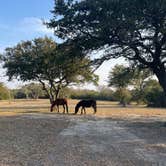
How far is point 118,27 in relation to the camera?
725 inches

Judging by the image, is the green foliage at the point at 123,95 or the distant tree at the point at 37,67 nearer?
the distant tree at the point at 37,67

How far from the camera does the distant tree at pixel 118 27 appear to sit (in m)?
18.3

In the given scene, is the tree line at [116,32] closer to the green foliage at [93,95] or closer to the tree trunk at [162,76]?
the tree trunk at [162,76]

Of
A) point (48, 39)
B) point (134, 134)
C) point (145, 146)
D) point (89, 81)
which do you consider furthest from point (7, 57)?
point (145, 146)

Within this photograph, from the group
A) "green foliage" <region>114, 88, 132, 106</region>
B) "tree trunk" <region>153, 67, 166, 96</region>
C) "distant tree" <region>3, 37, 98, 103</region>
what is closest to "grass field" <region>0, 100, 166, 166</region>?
"tree trunk" <region>153, 67, 166, 96</region>

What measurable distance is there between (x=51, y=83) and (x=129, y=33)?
26.0m

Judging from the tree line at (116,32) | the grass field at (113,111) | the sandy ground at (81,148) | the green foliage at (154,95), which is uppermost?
the tree line at (116,32)

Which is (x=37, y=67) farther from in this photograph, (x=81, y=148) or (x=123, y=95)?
(x=81, y=148)

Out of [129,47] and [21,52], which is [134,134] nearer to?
[129,47]

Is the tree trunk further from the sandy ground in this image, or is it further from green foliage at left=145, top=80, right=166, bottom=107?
green foliage at left=145, top=80, right=166, bottom=107

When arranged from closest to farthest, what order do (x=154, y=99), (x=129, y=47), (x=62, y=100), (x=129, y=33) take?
1. (x=129, y=33)
2. (x=129, y=47)
3. (x=62, y=100)
4. (x=154, y=99)

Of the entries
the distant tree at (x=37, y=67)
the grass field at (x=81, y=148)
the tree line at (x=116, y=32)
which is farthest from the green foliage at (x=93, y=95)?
the grass field at (x=81, y=148)

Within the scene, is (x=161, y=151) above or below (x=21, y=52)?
below

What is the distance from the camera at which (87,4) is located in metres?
19.6
